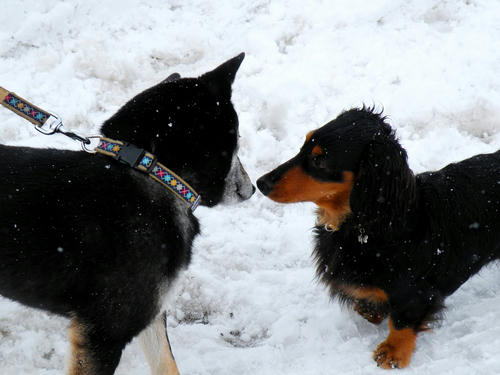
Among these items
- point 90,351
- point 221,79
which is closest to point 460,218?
point 221,79

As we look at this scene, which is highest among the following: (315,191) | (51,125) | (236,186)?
(51,125)

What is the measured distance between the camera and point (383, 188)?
9.26 ft

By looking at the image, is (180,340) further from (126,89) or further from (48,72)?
(48,72)

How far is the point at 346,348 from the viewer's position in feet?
11.2

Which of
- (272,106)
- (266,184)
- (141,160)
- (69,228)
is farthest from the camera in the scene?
(272,106)

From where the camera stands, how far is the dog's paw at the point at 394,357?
3.19 meters

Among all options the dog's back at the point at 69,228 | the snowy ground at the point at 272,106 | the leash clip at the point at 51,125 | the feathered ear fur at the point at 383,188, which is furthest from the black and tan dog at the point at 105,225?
the feathered ear fur at the point at 383,188

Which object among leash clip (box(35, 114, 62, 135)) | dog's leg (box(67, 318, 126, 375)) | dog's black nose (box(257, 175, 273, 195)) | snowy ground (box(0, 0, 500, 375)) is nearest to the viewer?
dog's leg (box(67, 318, 126, 375))

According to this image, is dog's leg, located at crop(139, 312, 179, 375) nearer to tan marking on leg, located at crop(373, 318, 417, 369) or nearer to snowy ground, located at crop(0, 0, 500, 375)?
snowy ground, located at crop(0, 0, 500, 375)

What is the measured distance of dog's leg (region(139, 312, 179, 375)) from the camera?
10.2 feet

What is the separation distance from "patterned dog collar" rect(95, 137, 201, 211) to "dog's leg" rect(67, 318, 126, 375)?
37.0 inches

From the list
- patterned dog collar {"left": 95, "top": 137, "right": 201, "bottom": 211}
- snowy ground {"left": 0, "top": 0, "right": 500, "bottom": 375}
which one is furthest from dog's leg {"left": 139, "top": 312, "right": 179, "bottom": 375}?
patterned dog collar {"left": 95, "top": 137, "right": 201, "bottom": 211}

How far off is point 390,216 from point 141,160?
5.34ft

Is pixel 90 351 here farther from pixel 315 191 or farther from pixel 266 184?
pixel 315 191
